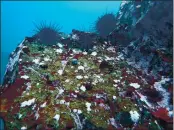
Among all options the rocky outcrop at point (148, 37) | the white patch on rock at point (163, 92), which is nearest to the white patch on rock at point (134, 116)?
the white patch on rock at point (163, 92)

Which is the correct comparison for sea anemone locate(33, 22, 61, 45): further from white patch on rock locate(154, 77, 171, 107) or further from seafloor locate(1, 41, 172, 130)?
white patch on rock locate(154, 77, 171, 107)

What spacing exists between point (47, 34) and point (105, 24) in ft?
7.26

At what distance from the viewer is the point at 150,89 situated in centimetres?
435

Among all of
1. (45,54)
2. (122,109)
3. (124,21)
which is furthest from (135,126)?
(124,21)

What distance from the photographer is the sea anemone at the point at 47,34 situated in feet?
19.9

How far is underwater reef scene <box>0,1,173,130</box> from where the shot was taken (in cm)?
358

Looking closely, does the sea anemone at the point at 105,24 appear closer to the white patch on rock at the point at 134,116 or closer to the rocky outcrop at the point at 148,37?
the rocky outcrop at the point at 148,37

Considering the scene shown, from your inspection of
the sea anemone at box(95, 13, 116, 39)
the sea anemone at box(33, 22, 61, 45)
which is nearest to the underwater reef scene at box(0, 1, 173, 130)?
the sea anemone at box(33, 22, 61, 45)

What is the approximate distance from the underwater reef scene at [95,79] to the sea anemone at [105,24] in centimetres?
96

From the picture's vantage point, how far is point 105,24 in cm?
754

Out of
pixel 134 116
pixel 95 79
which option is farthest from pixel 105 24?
pixel 134 116

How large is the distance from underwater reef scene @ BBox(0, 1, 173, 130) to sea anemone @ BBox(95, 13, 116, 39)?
37.8 inches

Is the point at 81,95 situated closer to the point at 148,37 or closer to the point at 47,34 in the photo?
the point at 148,37

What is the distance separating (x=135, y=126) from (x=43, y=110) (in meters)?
1.46
